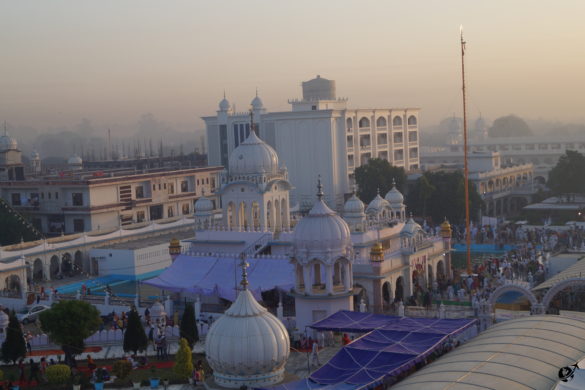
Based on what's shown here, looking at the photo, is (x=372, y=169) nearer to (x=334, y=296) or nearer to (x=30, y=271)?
(x=30, y=271)

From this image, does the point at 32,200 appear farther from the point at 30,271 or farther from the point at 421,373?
the point at 421,373

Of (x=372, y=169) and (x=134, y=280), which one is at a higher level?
(x=372, y=169)

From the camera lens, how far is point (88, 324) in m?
20.4

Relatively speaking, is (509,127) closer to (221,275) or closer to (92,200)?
(92,200)

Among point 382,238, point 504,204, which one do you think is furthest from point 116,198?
point 504,204

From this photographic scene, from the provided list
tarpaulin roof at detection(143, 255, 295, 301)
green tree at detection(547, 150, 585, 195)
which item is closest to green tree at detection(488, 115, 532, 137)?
green tree at detection(547, 150, 585, 195)

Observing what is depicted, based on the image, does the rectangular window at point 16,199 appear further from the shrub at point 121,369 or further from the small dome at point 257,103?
the shrub at point 121,369

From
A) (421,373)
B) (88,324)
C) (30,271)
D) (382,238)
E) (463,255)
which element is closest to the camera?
(421,373)

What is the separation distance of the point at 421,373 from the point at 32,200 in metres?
35.7

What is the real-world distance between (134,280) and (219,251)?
319 inches

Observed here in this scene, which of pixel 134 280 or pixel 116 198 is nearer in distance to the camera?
pixel 134 280

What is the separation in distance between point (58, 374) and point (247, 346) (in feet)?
16.8

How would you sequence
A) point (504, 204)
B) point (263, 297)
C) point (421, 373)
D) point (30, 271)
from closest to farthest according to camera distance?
point (421, 373) → point (263, 297) → point (30, 271) → point (504, 204)

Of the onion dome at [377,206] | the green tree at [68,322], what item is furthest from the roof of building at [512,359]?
the onion dome at [377,206]
